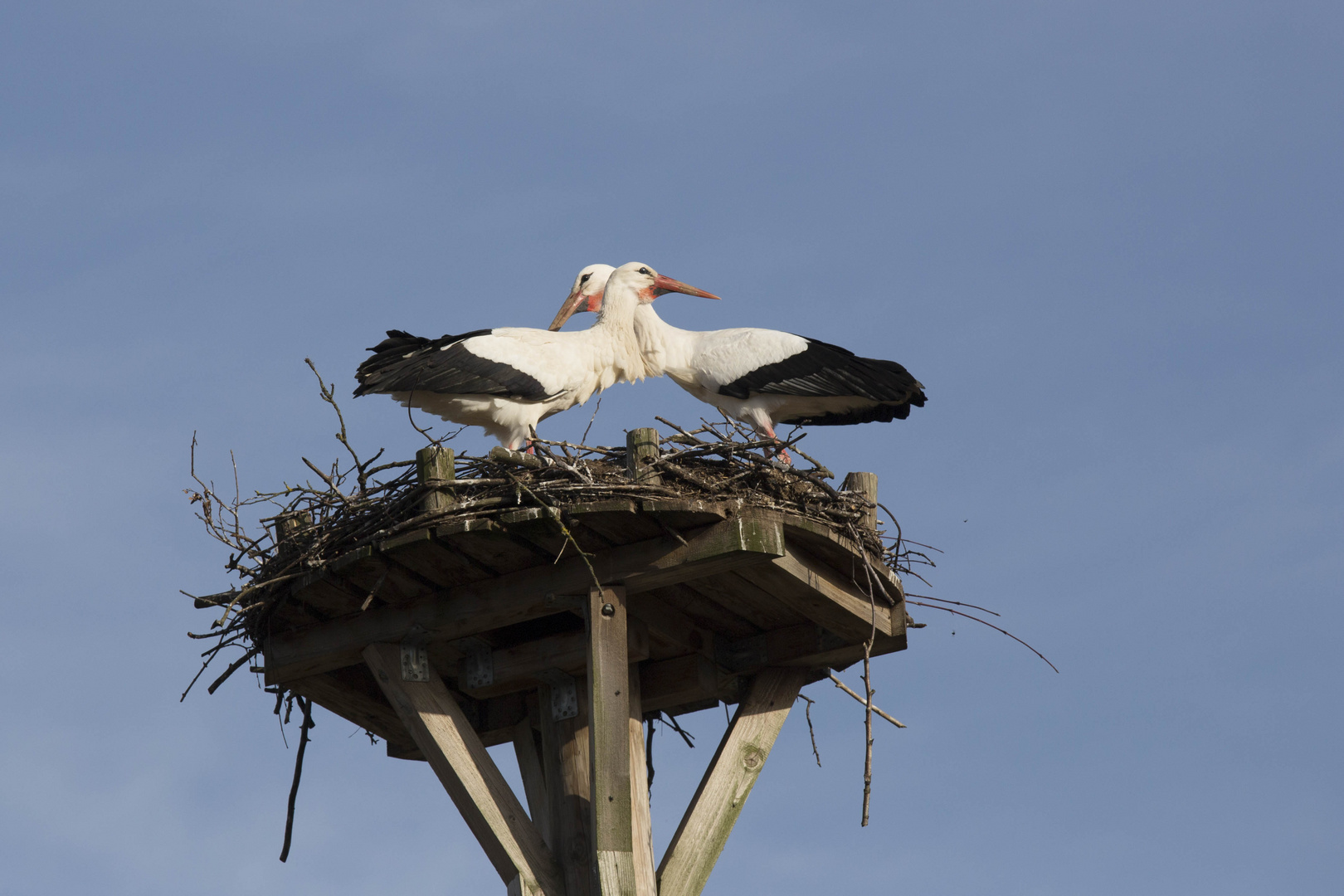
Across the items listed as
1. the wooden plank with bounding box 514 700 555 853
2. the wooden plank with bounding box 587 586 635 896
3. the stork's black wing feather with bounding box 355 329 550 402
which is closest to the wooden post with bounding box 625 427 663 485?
the wooden plank with bounding box 587 586 635 896

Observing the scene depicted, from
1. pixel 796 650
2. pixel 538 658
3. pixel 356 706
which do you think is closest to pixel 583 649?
pixel 538 658

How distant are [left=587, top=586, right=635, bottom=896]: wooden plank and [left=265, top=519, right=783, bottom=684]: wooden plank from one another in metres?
0.16

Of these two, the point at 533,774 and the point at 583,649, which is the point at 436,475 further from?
the point at 533,774

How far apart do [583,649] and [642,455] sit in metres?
1.22

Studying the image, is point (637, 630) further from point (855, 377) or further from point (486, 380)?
point (855, 377)

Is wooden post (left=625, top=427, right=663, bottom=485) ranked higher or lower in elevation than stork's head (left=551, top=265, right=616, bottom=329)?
lower

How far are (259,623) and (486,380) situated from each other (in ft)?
7.20

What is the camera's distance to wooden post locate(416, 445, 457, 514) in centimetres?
680

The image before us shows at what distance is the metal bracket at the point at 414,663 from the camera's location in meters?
7.23

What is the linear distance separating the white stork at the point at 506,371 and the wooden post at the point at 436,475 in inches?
81.5

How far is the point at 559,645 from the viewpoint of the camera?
756cm

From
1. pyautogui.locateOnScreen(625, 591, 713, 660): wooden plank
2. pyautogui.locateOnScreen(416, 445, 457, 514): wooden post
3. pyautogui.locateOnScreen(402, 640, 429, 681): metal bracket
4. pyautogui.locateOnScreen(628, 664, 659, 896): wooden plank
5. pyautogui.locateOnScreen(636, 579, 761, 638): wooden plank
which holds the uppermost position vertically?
pyautogui.locateOnScreen(416, 445, 457, 514): wooden post

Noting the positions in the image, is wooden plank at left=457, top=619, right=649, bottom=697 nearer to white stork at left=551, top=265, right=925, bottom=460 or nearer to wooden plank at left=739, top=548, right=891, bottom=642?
wooden plank at left=739, top=548, right=891, bottom=642

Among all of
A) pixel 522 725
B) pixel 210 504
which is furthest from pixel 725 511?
pixel 210 504
